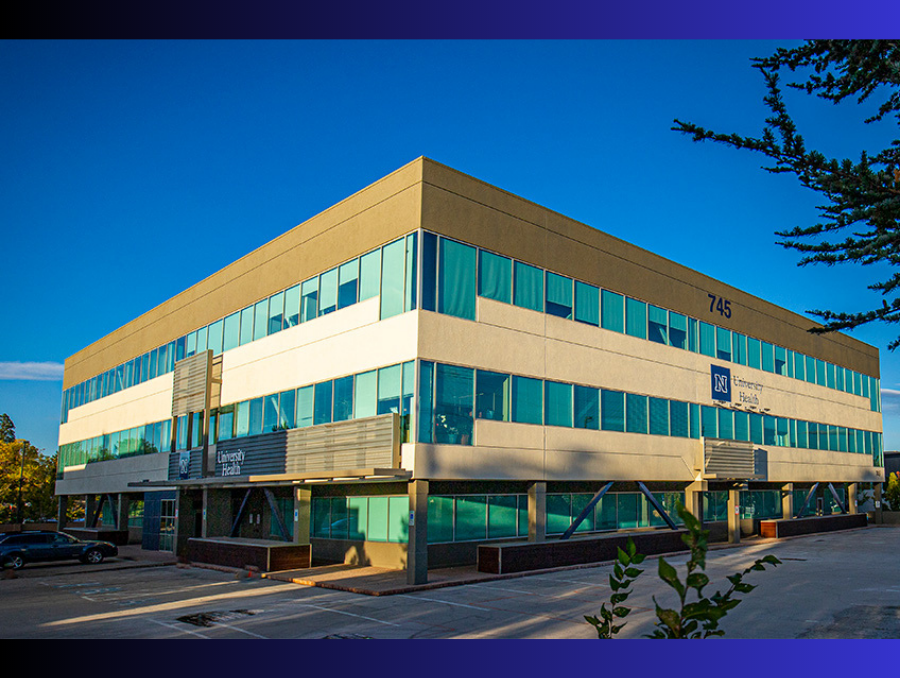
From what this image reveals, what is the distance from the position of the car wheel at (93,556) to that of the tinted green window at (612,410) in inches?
845

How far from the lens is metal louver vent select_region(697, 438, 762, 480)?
33.8m

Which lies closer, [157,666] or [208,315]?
[157,666]

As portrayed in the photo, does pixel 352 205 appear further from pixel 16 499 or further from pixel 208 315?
pixel 16 499

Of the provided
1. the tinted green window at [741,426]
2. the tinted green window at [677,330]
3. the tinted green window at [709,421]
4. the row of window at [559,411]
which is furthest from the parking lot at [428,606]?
the tinted green window at [677,330]

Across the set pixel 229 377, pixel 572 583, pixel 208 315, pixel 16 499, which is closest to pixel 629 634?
pixel 572 583

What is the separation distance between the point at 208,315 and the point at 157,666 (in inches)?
1373

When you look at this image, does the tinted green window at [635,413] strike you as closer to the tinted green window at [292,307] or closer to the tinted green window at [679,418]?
the tinted green window at [679,418]

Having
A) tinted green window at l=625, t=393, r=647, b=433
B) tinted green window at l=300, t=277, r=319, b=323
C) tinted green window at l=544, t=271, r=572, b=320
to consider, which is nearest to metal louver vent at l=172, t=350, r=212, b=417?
tinted green window at l=300, t=277, r=319, b=323

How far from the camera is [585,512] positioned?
92.7 feet

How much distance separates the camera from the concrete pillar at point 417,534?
21641 mm

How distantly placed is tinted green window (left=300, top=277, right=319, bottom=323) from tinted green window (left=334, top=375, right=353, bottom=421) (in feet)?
10.5

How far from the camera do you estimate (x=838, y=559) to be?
28891 mm

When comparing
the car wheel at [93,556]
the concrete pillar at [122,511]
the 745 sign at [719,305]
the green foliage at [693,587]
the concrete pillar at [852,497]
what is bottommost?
the car wheel at [93,556]

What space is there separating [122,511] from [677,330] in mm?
32041
